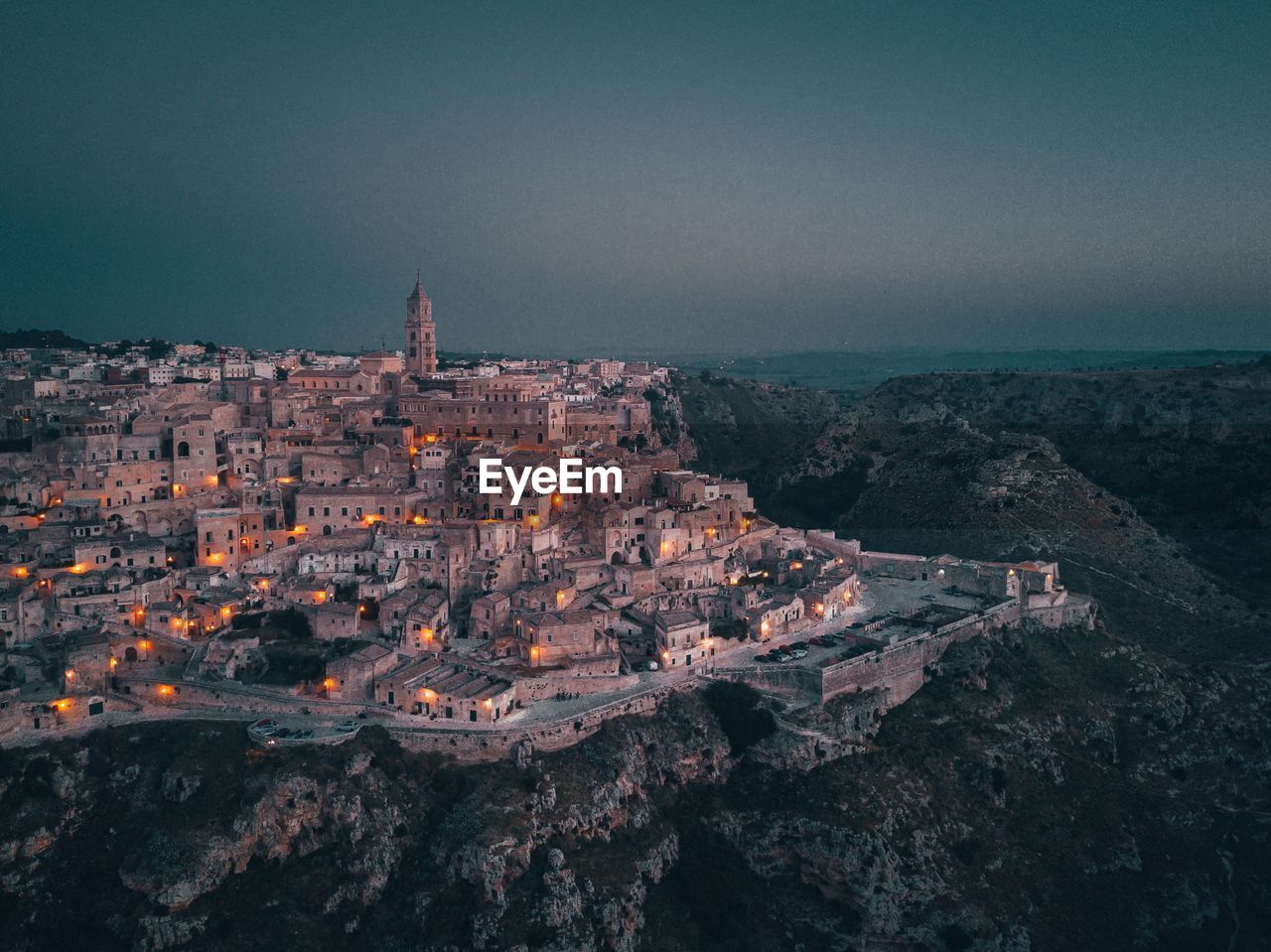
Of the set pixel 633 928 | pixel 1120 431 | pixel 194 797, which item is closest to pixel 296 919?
pixel 194 797

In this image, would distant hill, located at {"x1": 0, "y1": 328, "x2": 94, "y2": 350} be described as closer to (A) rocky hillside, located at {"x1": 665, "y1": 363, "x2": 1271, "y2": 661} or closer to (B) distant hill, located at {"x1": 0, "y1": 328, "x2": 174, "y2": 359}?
(B) distant hill, located at {"x1": 0, "y1": 328, "x2": 174, "y2": 359}

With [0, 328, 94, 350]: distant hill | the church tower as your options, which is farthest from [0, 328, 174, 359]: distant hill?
the church tower

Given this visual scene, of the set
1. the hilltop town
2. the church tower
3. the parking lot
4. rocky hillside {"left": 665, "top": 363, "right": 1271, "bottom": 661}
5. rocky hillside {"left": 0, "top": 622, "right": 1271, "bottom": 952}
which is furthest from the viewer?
the church tower

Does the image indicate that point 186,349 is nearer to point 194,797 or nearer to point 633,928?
point 194,797

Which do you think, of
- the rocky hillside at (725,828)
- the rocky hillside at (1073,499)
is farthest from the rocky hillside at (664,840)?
the rocky hillside at (1073,499)

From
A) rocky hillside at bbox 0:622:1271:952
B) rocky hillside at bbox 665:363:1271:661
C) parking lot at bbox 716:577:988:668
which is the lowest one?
rocky hillside at bbox 0:622:1271:952

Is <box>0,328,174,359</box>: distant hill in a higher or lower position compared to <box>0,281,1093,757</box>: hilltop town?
higher

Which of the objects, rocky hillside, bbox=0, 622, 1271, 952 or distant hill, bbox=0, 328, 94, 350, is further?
distant hill, bbox=0, 328, 94, 350
